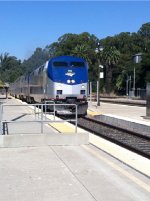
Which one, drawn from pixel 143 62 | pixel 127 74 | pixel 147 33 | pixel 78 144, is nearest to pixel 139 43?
pixel 147 33

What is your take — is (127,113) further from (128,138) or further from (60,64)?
(128,138)

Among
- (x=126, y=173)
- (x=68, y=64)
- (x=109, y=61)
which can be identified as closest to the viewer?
(x=126, y=173)

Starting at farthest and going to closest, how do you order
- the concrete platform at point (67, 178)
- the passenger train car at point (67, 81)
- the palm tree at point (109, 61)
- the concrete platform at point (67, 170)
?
1. the palm tree at point (109, 61)
2. the passenger train car at point (67, 81)
3. the concrete platform at point (67, 170)
4. the concrete platform at point (67, 178)

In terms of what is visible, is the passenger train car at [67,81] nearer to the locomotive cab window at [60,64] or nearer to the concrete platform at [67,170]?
the locomotive cab window at [60,64]

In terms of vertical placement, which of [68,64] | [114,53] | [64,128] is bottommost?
[64,128]

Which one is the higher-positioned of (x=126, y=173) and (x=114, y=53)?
(x=114, y=53)

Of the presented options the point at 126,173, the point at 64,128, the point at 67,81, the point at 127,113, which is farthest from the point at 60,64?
the point at 126,173

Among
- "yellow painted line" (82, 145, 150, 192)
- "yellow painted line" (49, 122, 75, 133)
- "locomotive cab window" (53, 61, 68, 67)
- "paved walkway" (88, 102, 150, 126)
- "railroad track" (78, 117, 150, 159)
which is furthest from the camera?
"locomotive cab window" (53, 61, 68, 67)

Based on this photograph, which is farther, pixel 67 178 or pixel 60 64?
pixel 60 64

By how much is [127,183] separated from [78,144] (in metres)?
5.40

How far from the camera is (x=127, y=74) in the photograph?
382ft

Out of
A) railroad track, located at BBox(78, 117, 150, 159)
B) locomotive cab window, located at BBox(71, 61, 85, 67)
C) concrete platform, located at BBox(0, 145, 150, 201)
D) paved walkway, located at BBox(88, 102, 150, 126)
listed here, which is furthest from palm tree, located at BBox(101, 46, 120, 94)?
concrete platform, located at BBox(0, 145, 150, 201)

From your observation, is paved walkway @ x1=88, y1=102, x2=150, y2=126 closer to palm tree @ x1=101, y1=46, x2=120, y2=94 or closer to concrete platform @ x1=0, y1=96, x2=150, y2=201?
concrete platform @ x1=0, y1=96, x2=150, y2=201

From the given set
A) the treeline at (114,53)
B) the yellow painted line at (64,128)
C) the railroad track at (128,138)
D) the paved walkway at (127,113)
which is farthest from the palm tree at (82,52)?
the yellow painted line at (64,128)
